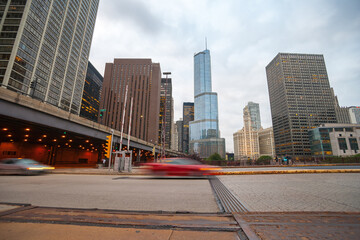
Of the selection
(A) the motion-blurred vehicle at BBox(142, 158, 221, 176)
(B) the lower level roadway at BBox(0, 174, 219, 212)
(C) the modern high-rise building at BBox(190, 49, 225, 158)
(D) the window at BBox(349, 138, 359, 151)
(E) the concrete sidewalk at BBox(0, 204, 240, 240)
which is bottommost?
(B) the lower level roadway at BBox(0, 174, 219, 212)

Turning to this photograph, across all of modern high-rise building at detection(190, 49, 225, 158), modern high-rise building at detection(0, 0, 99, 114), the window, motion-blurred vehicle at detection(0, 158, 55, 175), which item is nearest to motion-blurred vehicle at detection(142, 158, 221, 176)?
motion-blurred vehicle at detection(0, 158, 55, 175)

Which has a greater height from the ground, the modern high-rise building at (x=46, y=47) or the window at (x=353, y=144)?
the modern high-rise building at (x=46, y=47)

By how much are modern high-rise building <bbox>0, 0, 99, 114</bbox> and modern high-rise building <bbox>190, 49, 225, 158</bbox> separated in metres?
109

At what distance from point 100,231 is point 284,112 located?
177017 mm

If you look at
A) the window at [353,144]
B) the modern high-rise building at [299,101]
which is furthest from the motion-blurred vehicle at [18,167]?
the modern high-rise building at [299,101]

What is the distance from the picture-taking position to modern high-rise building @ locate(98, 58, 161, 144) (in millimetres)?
136875

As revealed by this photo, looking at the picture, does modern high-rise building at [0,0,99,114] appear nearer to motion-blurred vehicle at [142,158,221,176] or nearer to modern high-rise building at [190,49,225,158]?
motion-blurred vehicle at [142,158,221,176]

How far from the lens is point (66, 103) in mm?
85688

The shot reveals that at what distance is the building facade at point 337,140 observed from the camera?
3590 inches

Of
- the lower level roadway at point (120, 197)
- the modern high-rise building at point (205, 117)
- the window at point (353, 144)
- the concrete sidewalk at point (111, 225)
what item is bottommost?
the lower level roadway at point (120, 197)

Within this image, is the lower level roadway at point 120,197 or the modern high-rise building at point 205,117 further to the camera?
the modern high-rise building at point 205,117

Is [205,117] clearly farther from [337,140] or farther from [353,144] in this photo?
[353,144]

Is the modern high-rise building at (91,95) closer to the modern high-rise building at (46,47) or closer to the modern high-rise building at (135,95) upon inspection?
the modern high-rise building at (135,95)

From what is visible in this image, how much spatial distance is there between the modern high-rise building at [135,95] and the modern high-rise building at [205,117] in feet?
151
